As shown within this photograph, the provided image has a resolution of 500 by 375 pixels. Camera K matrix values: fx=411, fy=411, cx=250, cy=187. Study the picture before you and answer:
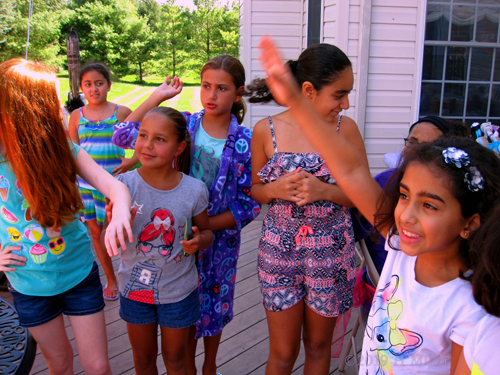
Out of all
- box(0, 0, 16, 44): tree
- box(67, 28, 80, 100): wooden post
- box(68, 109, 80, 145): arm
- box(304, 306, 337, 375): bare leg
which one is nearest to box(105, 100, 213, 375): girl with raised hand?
box(304, 306, 337, 375): bare leg

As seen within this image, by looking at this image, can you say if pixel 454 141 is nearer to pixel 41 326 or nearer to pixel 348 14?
pixel 41 326

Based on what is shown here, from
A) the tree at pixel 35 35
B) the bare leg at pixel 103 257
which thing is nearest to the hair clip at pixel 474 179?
the bare leg at pixel 103 257

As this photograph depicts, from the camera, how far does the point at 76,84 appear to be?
205 inches

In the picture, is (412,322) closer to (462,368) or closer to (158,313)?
(462,368)

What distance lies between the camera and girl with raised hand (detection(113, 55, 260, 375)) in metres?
1.93

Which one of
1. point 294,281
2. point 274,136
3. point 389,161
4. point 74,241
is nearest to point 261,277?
point 294,281

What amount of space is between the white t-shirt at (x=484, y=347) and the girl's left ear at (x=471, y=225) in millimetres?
218

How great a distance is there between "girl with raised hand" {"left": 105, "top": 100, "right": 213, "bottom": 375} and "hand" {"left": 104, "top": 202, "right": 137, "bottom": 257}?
0.25 metres

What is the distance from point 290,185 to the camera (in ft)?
5.29

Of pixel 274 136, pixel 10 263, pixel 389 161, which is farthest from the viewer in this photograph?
pixel 389 161

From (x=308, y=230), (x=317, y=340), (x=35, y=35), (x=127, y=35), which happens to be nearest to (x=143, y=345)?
(x=317, y=340)

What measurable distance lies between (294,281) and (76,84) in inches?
181

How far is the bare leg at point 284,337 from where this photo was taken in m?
1.68

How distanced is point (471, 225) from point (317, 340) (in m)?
0.90
